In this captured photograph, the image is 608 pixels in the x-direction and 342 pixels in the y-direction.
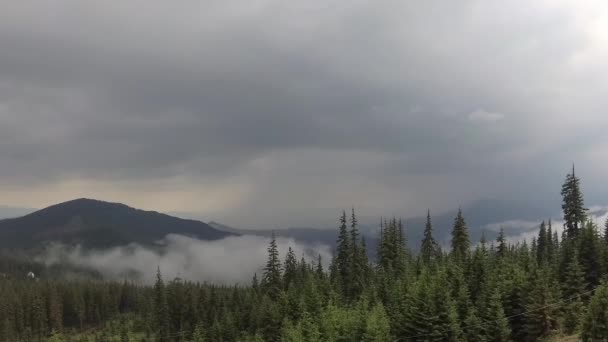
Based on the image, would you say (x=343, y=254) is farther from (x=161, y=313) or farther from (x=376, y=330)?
(x=161, y=313)

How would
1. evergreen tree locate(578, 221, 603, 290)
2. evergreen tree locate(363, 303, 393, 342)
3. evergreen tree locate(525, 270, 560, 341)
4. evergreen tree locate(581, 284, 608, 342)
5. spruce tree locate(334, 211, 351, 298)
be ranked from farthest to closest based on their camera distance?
1. spruce tree locate(334, 211, 351, 298)
2. evergreen tree locate(578, 221, 603, 290)
3. evergreen tree locate(363, 303, 393, 342)
4. evergreen tree locate(525, 270, 560, 341)
5. evergreen tree locate(581, 284, 608, 342)

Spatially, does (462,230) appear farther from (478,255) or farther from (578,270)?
(578,270)

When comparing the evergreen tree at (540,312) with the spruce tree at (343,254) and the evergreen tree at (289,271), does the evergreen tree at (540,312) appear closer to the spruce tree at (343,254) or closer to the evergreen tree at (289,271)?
the spruce tree at (343,254)

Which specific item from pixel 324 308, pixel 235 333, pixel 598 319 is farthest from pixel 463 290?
pixel 235 333

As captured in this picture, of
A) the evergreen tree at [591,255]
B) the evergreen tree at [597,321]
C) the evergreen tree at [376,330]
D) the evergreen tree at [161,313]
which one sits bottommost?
the evergreen tree at [161,313]

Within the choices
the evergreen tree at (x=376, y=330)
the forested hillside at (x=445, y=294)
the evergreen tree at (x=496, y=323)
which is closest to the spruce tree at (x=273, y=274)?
the forested hillside at (x=445, y=294)

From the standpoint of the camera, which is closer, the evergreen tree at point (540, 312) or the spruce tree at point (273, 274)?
the evergreen tree at point (540, 312)

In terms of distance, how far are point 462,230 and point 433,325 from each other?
41.9 metres

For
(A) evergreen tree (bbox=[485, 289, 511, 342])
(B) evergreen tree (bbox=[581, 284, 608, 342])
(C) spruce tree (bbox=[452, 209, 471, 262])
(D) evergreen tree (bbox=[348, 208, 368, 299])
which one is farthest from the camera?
(D) evergreen tree (bbox=[348, 208, 368, 299])

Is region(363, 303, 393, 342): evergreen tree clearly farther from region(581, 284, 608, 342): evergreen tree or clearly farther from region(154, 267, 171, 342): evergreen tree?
region(154, 267, 171, 342): evergreen tree

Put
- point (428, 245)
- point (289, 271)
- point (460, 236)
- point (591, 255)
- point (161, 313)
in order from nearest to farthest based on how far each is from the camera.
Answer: point (591, 255) < point (460, 236) < point (428, 245) < point (289, 271) < point (161, 313)

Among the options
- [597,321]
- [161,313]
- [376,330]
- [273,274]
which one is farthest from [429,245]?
[161,313]

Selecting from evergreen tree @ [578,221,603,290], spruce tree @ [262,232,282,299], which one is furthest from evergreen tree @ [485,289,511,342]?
spruce tree @ [262,232,282,299]

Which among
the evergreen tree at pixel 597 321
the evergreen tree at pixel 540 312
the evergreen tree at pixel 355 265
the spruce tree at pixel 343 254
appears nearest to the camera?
the evergreen tree at pixel 597 321
